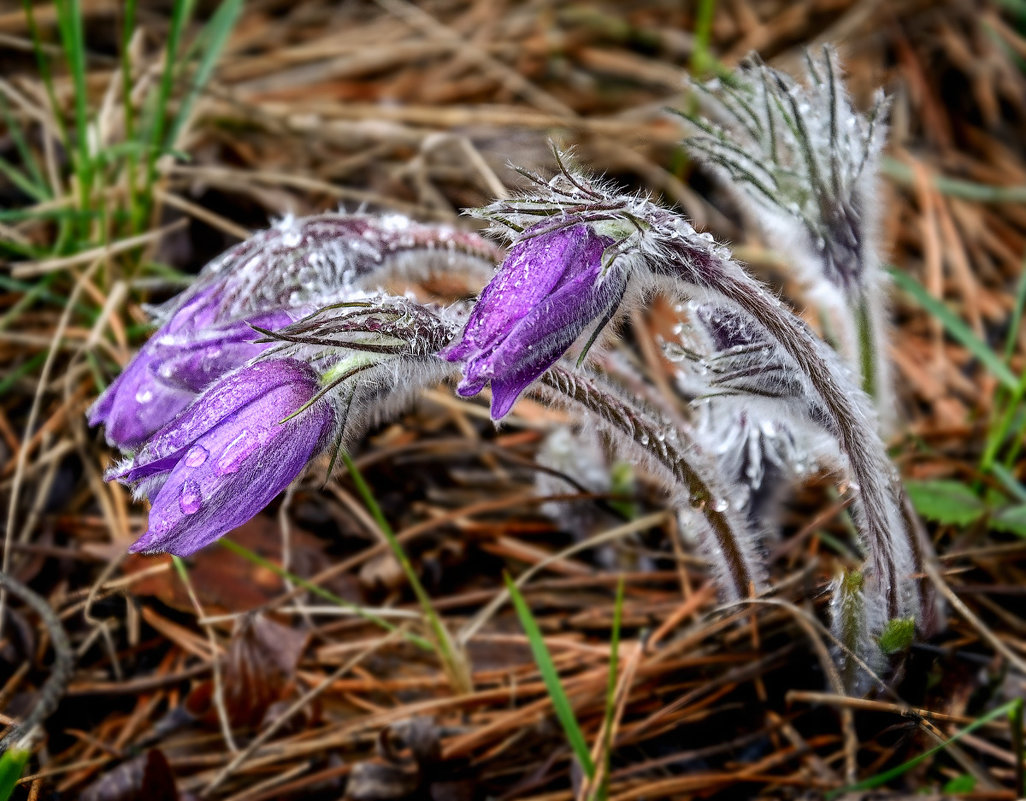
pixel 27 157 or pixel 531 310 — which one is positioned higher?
pixel 27 157

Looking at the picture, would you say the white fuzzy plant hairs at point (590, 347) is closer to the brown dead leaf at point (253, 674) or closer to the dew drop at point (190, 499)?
the dew drop at point (190, 499)

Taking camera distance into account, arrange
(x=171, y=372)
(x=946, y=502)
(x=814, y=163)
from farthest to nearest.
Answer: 1. (x=946, y=502)
2. (x=814, y=163)
3. (x=171, y=372)

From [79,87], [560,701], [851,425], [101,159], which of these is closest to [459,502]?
[560,701]

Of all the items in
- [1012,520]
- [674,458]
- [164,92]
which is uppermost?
[164,92]

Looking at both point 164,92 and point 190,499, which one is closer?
point 190,499

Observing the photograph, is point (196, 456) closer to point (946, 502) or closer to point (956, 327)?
point (946, 502)

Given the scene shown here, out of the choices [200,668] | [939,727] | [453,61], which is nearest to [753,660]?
[939,727]

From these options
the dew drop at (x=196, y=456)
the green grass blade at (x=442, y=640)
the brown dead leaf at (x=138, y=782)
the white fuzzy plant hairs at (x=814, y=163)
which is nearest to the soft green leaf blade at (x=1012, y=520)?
the white fuzzy plant hairs at (x=814, y=163)

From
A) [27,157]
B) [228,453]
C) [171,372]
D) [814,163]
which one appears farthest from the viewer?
[27,157]
